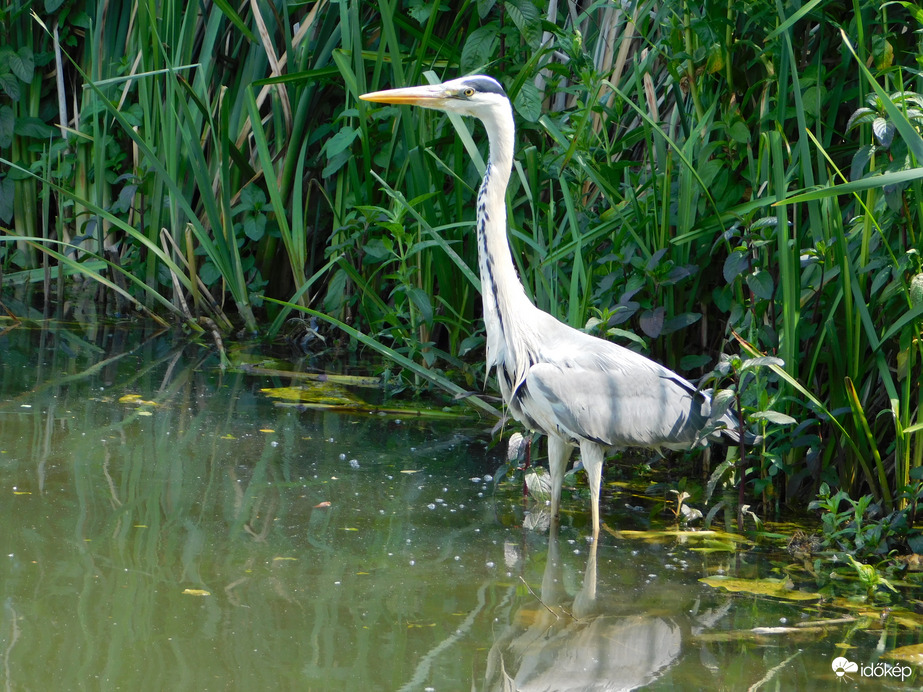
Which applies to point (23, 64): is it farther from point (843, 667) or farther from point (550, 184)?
point (843, 667)

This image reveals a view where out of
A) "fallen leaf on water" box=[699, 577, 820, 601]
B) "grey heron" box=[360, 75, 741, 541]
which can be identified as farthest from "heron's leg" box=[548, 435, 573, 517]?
"fallen leaf on water" box=[699, 577, 820, 601]

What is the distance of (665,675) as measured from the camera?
2.56 metres

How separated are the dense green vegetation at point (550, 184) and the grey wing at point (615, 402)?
19 centimetres

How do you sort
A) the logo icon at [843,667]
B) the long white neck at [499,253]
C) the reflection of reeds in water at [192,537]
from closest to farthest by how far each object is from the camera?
the reflection of reeds in water at [192,537] → the logo icon at [843,667] → the long white neck at [499,253]

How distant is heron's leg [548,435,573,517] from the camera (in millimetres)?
3709

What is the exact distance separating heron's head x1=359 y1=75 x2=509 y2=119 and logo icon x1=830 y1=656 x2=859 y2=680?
2.35 meters

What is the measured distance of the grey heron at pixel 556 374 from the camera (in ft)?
12.2

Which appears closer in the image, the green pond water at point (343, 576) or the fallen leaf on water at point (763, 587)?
the green pond water at point (343, 576)

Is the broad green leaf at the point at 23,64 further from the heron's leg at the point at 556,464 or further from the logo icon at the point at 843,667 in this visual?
the logo icon at the point at 843,667

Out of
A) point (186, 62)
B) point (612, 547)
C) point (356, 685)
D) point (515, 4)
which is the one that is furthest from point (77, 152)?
point (356, 685)

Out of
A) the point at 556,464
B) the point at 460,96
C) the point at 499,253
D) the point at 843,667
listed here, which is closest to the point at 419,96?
the point at 460,96

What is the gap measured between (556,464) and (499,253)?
0.85m

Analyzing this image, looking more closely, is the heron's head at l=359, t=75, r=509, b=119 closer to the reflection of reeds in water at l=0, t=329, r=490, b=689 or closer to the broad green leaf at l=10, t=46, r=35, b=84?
the reflection of reeds in water at l=0, t=329, r=490, b=689

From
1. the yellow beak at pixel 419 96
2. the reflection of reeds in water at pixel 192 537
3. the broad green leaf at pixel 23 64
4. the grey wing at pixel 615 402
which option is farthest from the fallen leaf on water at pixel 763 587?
the broad green leaf at pixel 23 64
